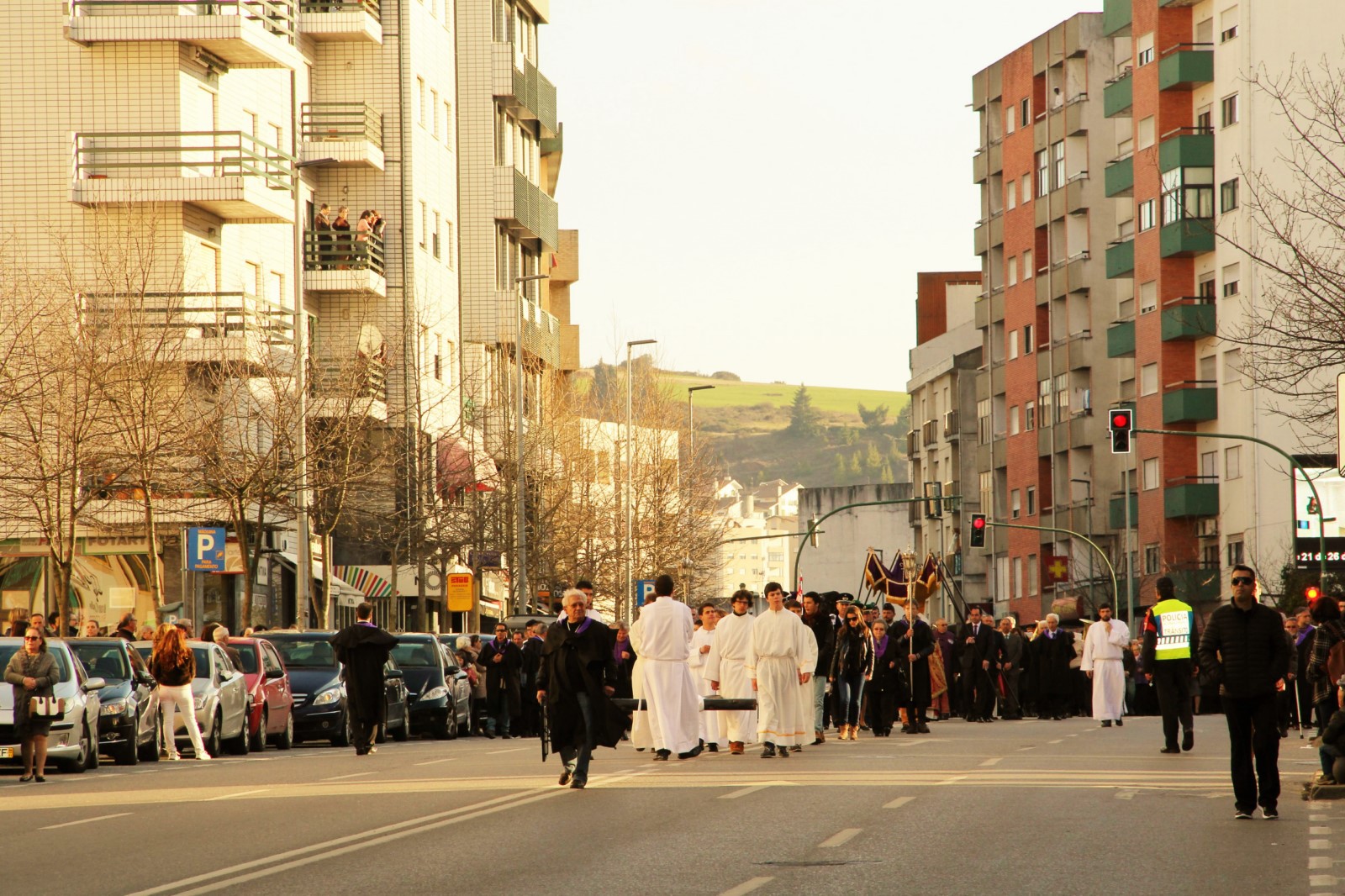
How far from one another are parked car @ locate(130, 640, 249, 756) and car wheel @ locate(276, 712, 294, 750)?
148 centimetres

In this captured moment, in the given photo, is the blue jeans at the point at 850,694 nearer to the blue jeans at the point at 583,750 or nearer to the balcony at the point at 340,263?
the blue jeans at the point at 583,750

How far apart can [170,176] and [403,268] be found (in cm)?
1443

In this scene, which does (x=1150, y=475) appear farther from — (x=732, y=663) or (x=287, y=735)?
(x=732, y=663)

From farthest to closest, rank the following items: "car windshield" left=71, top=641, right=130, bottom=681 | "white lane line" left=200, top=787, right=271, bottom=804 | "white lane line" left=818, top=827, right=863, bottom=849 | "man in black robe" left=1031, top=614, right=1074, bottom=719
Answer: "man in black robe" left=1031, top=614, right=1074, bottom=719, "car windshield" left=71, top=641, right=130, bottom=681, "white lane line" left=200, top=787, right=271, bottom=804, "white lane line" left=818, top=827, right=863, bottom=849

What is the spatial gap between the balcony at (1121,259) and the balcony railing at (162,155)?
129ft

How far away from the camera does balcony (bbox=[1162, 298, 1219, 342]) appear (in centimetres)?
7444

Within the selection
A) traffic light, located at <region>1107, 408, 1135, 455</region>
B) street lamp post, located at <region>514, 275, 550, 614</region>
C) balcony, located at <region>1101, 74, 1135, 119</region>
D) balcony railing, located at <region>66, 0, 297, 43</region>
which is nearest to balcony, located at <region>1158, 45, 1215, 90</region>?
balcony, located at <region>1101, 74, 1135, 119</region>

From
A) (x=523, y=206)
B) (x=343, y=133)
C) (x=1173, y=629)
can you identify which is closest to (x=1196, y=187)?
(x=523, y=206)

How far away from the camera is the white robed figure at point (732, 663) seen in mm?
27656

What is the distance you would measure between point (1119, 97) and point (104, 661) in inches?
2256

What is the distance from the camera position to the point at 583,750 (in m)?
20.4

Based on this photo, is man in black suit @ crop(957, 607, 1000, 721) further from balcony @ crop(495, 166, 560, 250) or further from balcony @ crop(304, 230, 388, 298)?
balcony @ crop(495, 166, 560, 250)

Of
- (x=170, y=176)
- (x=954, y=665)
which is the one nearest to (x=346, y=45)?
(x=170, y=176)

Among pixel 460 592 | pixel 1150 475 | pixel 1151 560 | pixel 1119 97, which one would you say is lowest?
pixel 460 592
